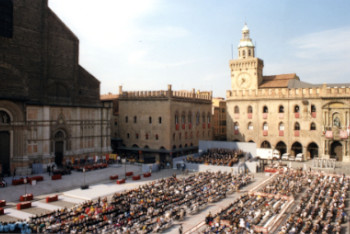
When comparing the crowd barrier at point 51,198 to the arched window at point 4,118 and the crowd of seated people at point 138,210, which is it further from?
the arched window at point 4,118

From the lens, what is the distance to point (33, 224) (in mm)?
21422

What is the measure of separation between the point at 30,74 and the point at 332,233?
38.9 metres

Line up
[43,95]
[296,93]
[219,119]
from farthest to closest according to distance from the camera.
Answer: [219,119] < [296,93] < [43,95]

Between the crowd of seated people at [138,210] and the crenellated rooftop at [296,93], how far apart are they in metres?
25.8

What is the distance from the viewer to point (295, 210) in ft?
85.2

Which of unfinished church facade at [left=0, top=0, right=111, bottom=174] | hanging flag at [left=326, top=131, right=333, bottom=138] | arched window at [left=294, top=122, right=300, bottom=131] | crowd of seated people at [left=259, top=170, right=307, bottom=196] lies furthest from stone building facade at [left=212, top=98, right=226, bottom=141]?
crowd of seated people at [left=259, top=170, right=307, bottom=196]

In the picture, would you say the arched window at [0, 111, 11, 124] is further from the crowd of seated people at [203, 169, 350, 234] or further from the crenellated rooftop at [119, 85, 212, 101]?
the crowd of seated people at [203, 169, 350, 234]

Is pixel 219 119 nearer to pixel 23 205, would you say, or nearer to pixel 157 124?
pixel 157 124

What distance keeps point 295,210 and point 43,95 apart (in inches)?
1377

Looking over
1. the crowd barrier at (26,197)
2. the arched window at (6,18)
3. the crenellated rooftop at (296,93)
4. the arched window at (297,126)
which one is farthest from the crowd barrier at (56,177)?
the arched window at (297,126)

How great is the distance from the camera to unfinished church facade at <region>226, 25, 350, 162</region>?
4925cm

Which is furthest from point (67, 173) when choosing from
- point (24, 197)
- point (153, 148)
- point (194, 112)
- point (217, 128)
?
point (217, 128)

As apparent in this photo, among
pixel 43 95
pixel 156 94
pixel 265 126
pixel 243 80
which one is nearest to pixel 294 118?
pixel 265 126

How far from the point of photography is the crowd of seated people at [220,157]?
46312 mm
